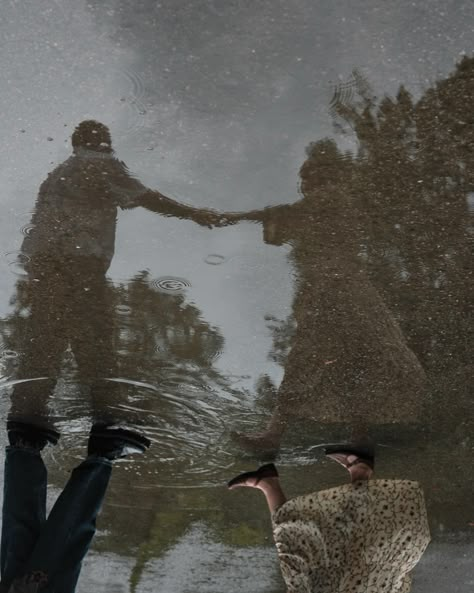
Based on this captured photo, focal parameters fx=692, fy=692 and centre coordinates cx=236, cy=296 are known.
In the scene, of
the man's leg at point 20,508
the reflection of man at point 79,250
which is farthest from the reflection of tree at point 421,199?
the man's leg at point 20,508

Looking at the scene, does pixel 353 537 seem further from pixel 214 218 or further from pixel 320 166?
pixel 320 166

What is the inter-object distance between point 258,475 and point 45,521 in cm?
93

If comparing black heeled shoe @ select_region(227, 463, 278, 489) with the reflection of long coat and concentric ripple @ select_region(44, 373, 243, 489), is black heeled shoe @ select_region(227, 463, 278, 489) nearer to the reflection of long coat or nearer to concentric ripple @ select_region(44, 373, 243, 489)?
concentric ripple @ select_region(44, 373, 243, 489)

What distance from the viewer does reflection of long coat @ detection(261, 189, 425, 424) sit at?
198 centimetres

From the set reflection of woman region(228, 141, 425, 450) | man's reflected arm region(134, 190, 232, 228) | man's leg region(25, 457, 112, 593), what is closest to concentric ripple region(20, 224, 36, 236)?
man's reflected arm region(134, 190, 232, 228)

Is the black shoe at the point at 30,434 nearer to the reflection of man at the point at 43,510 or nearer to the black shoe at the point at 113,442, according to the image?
the reflection of man at the point at 43,510

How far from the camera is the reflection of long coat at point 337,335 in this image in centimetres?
198

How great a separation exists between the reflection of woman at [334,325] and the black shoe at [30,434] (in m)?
0.96

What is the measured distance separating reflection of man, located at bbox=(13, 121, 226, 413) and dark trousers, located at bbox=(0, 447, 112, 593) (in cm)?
52

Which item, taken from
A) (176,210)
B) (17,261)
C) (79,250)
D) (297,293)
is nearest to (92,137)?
(176,210)

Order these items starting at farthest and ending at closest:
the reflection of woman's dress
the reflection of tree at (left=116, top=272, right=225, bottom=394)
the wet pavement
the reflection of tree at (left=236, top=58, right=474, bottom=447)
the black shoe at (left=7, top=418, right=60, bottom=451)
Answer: the black shoe at (left=7, top=418, right=60, bottom=451) → the reflection of woman's dress → the reflection of tree at (left=116, top=272, right=225, bottom=394) → the reflection of tree at (left=236, top=58, right=474, bottom=447) → the wet pavement

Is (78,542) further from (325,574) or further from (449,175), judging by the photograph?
(449,175)

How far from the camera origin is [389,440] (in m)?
3.00

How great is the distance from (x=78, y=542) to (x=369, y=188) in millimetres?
1789
